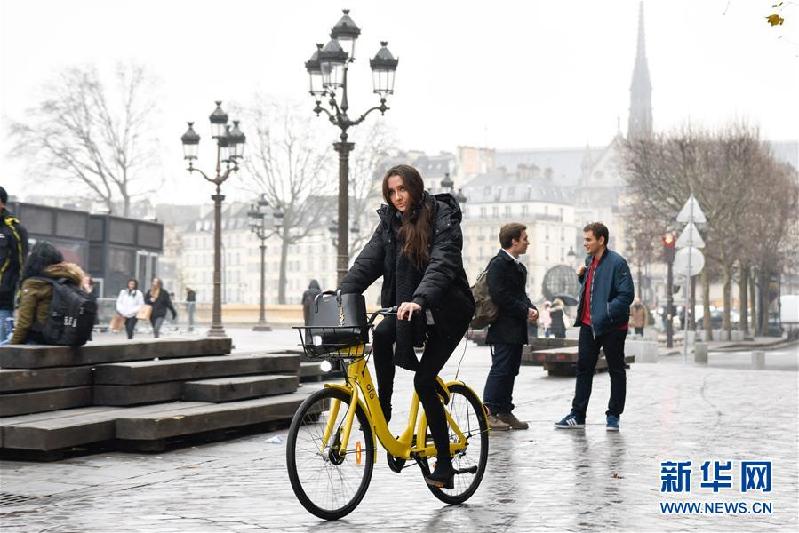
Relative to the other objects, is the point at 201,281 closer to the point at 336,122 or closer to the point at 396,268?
the point at 336,122

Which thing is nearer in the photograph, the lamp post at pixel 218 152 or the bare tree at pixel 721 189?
the lamp post at pixel 218 152

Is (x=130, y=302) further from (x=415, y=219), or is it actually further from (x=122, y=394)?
(x=415, y=219)

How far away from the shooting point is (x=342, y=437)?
720 centimetres

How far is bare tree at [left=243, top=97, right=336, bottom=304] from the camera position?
244 feet

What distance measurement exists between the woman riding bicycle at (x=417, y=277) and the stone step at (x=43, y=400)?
3.33 meters

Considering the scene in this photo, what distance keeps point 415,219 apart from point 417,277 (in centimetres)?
31

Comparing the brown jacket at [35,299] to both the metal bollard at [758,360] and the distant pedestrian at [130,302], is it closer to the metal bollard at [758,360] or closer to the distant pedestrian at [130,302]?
the distant pedestrian at [130,302]

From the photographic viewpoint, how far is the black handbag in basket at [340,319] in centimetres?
703

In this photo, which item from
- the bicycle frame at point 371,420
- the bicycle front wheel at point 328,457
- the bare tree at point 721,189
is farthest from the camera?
the bare tree at point 721,189

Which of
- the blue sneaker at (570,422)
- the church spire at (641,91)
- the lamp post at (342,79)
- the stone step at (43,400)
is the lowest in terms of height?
the blue sneaker at (570,422)

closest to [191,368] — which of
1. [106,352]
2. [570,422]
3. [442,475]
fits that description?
[106,352]

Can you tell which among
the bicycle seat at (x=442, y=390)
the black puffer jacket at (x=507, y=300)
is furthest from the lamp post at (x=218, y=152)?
the bicycle seat at (x=442, y=390)

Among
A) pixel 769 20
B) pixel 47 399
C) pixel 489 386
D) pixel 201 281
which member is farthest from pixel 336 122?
pixel 201 281

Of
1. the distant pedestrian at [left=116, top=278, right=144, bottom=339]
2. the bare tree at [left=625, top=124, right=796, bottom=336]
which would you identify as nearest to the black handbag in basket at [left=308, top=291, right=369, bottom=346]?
the distant pedestrian at [left=116, top=278, right=144, bottom=339]
